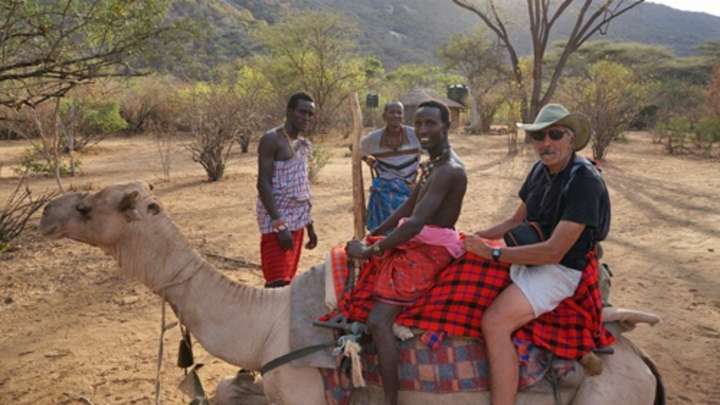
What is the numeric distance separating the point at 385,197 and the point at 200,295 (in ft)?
7.71

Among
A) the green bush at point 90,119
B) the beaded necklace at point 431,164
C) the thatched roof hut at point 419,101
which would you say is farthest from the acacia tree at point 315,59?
the beaded necklace at point 431,164

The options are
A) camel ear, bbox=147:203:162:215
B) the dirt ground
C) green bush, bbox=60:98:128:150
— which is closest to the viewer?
camel ear, bbox=147:203:162:215

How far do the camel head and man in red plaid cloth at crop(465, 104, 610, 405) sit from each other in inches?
63.4

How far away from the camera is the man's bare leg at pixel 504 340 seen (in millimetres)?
2422

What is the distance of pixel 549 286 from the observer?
2469 millimetres

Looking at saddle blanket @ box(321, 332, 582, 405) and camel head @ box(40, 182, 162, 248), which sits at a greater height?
camel head @ box(40, 182, 162, 248)

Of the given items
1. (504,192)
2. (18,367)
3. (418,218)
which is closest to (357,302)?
(418,218)

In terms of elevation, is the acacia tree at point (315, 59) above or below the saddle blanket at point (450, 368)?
above

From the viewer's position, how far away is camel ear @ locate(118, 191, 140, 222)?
2.51 meters

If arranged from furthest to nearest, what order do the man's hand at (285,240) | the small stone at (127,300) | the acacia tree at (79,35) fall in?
1. the small stone at (127,300)
2. the acacia tree at (79,35)
3. the man's hand at (285,240)

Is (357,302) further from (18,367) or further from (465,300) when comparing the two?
(18,367)

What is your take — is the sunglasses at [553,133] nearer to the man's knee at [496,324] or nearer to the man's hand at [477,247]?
the man's hand at [477,247]

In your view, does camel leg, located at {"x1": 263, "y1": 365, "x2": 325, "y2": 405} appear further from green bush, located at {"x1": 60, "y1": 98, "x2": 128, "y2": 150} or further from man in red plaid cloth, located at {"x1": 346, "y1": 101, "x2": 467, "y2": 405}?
green bush, located at {"x1": 60, "y1": 98, "x2": 128, "y2": 150}

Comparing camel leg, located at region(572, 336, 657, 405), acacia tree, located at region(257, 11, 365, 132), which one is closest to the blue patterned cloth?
camel leg, located at region(572, 336, 657, 405)
